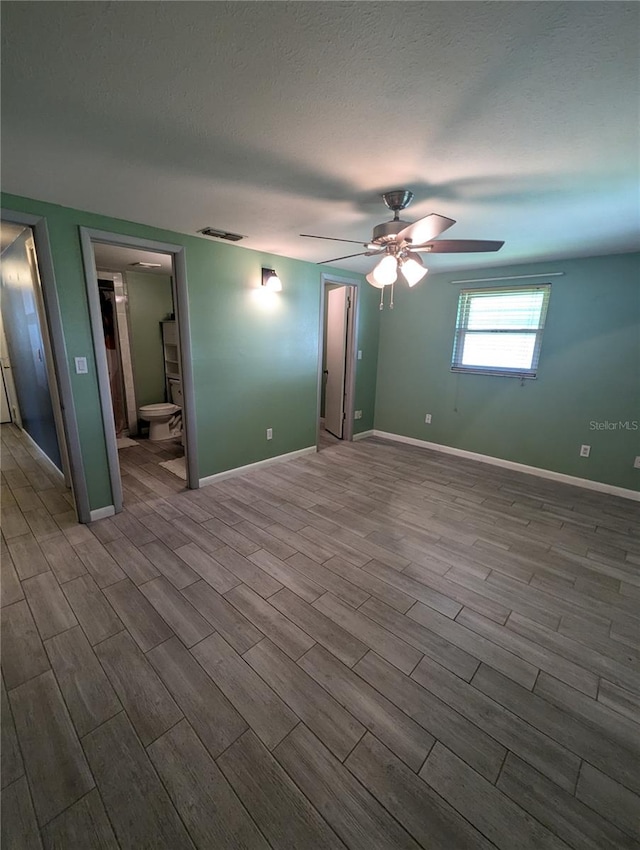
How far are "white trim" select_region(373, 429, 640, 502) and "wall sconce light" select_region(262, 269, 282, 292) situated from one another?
109 inches

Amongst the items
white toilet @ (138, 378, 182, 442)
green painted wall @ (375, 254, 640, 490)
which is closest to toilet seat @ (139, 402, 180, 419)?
white toilet @ (138, 378, 182, 442)

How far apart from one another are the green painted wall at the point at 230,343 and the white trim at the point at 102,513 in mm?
50

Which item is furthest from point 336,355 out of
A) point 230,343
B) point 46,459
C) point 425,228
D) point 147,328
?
point 46,459

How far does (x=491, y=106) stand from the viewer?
1.20 m

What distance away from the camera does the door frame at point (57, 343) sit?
86.0 inches

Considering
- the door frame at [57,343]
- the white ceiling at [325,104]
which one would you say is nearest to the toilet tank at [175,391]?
the door frame at [57,343]

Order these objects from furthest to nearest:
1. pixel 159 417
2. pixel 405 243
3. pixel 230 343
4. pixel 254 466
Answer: pixel 159 417
pixel 254 466
pixel 230 343
pixel 405 243

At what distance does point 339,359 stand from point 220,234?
96.4 inches

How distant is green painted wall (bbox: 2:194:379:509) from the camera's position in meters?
2.40

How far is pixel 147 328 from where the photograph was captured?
489cm

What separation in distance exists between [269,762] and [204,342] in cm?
294

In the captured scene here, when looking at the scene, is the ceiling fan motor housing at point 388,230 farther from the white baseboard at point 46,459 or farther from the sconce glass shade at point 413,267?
the white baseboard at point 46,459

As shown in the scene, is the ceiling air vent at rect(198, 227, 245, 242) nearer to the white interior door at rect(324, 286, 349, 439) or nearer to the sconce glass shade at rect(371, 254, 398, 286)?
the sconce glass shade at rect(371, 254, 398, 286)

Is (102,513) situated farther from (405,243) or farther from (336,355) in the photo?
(336,355)
